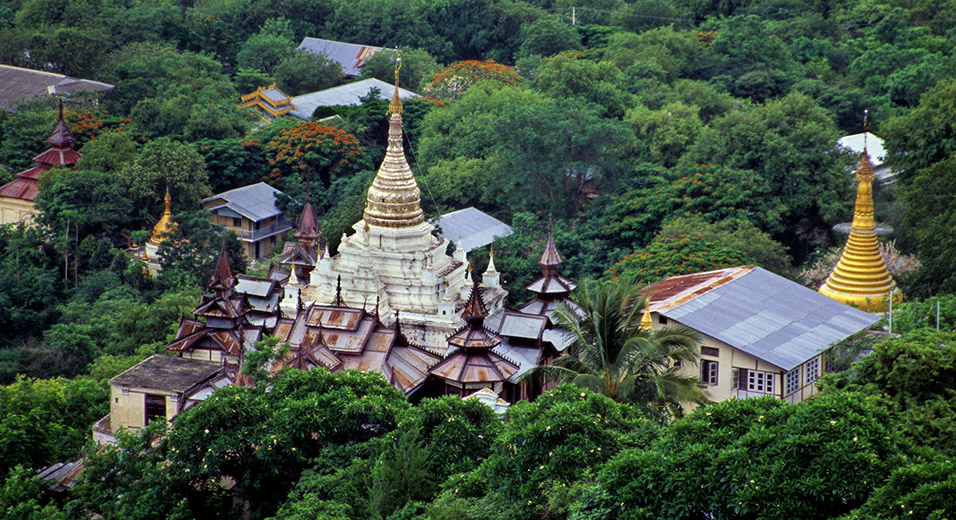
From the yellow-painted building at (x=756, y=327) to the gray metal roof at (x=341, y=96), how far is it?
4009cm

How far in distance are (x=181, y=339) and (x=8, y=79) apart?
43.9 meters

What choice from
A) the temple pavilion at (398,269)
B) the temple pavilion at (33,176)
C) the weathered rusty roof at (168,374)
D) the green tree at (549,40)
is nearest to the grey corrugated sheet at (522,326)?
the temple pavilion at (398,269)

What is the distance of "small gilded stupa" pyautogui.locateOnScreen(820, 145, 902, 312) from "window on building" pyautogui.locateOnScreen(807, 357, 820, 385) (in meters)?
5.97

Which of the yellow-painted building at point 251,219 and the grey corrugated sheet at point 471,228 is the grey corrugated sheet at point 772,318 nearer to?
the grey corrugated sheet at point 471,228

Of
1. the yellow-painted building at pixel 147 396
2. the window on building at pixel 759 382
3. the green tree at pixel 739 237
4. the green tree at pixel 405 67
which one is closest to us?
the yellow-painted building at pixel 147 396

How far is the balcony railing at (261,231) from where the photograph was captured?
212 ft

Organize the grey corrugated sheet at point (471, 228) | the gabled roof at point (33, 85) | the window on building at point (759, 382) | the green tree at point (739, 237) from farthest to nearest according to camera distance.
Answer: the gabled roof at point (33, 85)
the grey corrugated sheet at point (471, 228)
the green tree at point (739, 237)
the window on building at point (759, 382)

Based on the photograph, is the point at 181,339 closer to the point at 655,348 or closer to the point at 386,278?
the point at 386,278

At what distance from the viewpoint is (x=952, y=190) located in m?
50.2

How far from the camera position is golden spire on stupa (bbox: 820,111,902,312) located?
46.2m

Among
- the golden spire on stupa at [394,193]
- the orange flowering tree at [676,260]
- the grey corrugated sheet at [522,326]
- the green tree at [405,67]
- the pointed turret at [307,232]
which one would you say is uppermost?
the green tree at [405,67]

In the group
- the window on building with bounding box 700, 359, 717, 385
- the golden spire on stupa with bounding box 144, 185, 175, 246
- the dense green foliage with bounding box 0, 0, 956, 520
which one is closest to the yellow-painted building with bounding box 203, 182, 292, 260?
the dense green foliage with bounding box 0, 0, 956, 520

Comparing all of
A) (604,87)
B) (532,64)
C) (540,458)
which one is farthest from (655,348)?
(532,64)

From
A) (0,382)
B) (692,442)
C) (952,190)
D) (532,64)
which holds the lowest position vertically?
(0,382)
